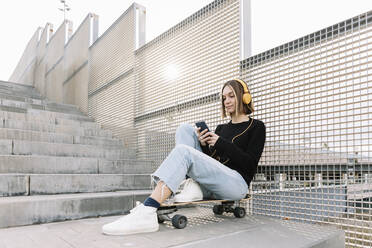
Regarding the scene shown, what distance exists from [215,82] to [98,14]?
4447 mm

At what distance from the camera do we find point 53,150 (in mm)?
3041

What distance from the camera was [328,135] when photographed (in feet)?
6.57

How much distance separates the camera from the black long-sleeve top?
1945 mm

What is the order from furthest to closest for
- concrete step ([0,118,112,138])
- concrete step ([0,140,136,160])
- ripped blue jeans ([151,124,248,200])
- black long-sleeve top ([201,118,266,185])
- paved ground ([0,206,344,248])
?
concrete step ([0,118,112,138]), concrete step ([0,140,136,160]), black long-sleeve top ([201,118,266,185]), ripped blue jeans ([151,124,248,200]), paved ground ([0,206,344,248])

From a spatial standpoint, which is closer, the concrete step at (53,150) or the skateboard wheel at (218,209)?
the skateboard wheel at (218,209)

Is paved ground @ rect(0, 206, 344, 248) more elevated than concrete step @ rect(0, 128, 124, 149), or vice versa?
concrete step @ rect(0, 128, 124, 149)

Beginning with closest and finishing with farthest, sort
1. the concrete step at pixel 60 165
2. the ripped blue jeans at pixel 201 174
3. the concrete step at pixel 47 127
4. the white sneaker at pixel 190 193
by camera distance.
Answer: the ripped blue jeans at pixel 201 174 → the white sneaker at pixel 190 193 → the concrete step at pixel 60 165 → the concrete step at pixel 47 127

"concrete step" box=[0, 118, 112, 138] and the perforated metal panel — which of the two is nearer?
the perforated metal panel

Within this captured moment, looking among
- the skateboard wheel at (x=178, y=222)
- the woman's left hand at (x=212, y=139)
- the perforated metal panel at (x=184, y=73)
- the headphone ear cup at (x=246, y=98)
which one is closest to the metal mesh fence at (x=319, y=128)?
the headphone ear cup at (x=246, y=98)

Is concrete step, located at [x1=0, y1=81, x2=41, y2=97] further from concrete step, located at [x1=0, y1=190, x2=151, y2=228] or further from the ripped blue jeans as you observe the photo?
the ripped blue jeans

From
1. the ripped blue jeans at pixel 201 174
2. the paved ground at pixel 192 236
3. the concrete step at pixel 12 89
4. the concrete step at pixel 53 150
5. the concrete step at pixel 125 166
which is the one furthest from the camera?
the concrete step at pixel 12 89

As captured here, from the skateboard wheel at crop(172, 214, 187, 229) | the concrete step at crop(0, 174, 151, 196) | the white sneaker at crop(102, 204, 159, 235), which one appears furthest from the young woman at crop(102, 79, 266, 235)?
the concrete step at crop(0, 174, 151, 196)

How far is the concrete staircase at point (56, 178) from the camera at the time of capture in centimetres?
197

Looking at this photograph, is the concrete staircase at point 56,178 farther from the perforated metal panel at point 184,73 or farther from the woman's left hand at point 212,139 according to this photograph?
the woman's left hand at point 212,139
